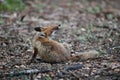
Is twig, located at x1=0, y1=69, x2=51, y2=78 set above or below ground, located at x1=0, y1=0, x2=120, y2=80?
below

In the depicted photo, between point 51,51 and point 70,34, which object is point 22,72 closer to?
point 51,51

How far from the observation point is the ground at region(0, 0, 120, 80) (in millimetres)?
6867

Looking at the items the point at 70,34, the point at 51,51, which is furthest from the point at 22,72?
the point at 70,34

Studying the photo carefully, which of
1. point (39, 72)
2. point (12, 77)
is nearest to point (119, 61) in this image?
point (39, 72)

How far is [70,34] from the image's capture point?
10.8m

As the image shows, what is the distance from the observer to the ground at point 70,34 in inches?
270

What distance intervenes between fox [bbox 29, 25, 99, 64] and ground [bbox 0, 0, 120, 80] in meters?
0.13

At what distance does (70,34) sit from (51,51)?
140 inches

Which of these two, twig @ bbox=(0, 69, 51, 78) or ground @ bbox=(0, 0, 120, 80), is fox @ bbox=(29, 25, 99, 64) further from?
twig @ bbox=(0, 69, 51, 78)

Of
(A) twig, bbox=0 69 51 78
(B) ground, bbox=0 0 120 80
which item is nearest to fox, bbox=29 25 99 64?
(B) ground, bbox=0 0 120 80

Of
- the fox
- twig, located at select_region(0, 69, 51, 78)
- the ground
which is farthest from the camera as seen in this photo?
the fox

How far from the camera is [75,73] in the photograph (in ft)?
22.1

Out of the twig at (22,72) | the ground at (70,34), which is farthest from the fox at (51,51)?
the twig at (22,72)

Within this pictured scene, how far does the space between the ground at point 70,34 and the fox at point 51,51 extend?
0.42 feet
